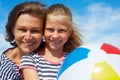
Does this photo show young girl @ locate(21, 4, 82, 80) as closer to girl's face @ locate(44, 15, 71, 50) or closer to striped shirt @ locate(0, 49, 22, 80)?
girl's face @ locate(44, 15, 71, 50)

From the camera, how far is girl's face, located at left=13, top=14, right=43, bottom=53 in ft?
12.4

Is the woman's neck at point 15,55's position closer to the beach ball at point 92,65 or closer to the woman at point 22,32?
the woman at point 22,32

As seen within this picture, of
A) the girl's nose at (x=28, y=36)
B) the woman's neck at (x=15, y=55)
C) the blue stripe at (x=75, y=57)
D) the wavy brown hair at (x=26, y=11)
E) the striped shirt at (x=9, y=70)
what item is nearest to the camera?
the blue stripe at (x=75, y=57)

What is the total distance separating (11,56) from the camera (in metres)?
4.19

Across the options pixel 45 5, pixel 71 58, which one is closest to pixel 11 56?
pixel 45 5

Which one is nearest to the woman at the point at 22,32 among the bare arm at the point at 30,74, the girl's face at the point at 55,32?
the girl's face at the point at 55,32

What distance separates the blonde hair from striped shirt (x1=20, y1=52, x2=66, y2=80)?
1.42ft

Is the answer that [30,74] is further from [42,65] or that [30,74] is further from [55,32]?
[55,32]

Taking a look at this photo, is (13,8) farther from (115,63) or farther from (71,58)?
(115,63)

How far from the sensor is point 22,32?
385 cm

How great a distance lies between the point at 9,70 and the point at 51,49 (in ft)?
1.95

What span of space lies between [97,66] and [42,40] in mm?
1012

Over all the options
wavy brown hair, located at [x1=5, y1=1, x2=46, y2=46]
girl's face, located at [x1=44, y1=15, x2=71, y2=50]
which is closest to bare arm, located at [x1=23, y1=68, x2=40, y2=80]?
girl's face, located at [x1=44, y1=15, x2=71, y2=50]

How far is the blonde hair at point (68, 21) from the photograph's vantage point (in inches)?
152
